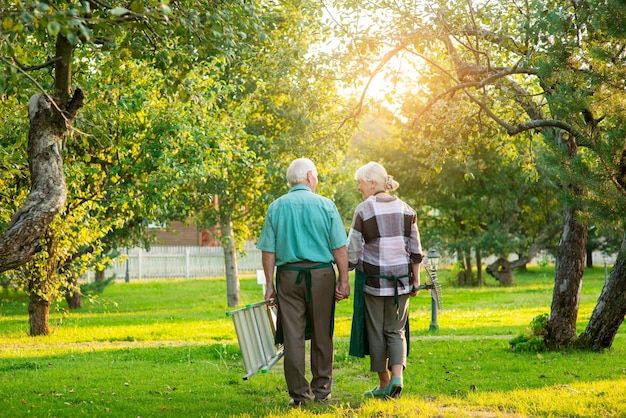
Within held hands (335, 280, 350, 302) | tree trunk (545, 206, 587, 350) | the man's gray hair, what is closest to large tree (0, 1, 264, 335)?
the man's gray hair

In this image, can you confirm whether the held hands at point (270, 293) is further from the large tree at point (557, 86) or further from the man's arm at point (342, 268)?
the large tree at point (557, 86)

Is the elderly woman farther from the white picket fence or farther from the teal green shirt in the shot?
the white picket fence

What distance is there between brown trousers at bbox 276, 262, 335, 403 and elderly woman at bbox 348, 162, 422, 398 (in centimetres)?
36

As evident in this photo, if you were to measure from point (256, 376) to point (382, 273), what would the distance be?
2771 millimetres

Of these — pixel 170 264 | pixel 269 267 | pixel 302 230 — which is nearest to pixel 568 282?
pixel 302 230

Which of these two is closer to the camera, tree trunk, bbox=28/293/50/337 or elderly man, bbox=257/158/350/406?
elderly man, bbox=257/158/350/406

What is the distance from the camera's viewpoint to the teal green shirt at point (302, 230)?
7160mm

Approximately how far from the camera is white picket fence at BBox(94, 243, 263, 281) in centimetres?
3772

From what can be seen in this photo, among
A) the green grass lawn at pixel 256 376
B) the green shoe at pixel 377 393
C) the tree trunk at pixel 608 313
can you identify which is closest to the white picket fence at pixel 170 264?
the green grass lawn at pixel 256 376

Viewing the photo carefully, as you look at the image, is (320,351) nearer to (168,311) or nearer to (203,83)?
(203,83)

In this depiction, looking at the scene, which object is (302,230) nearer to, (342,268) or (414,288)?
(342,268)

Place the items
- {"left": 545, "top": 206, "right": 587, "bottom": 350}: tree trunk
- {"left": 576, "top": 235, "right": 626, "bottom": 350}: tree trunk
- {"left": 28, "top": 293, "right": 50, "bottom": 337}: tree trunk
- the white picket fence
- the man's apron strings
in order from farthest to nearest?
the white picket fence
{"left": 28, "top": 293, "right": 50, "bottom": 337}: tree trunk
{"left": 545, "top": 206, "right": 587, "bottom": 350}: tree trunk
{"left": 576, "top": 235, "right": 626, "bottom": 350}: tree trunk
the man's apron strings

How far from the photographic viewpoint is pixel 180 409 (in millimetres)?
7418

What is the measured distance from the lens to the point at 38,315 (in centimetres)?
1560
